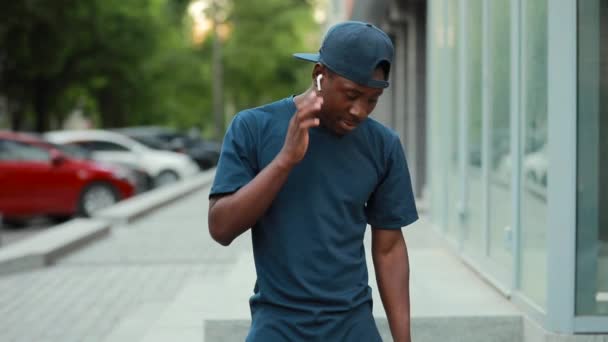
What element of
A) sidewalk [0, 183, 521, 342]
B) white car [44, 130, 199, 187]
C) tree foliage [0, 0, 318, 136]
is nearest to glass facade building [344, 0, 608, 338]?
sidewalk [0, 183, 521, 342]

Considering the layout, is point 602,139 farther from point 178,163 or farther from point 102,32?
point 102,32

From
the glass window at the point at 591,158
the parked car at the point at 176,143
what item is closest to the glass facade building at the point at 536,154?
the glass window at the point at 591,158

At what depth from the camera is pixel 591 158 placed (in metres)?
5.31

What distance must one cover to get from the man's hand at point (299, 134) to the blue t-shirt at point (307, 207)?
0.49ft

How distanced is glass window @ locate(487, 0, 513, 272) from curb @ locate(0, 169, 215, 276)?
5489 millimetres

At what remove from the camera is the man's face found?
99.3 inches

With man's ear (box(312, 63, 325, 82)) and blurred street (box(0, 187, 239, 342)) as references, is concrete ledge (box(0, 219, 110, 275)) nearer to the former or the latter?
blurred street (box(0, 187, 239, 342))

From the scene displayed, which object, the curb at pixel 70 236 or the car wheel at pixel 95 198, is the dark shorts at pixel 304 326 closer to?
the curb at pixel 70 236

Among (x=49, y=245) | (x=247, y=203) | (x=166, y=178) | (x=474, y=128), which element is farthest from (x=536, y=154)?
(x=166, y=178)

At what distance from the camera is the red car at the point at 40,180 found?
1589 centimetres

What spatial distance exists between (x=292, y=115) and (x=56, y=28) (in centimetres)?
3335

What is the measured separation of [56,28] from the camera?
34.7 m

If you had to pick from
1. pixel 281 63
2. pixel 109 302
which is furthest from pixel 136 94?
pixel 109 302

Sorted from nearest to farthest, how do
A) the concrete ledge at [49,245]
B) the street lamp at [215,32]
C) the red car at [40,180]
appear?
the concrete ledge at [49,245] < the red car at [40,180] < the street lamp at [215,32]
